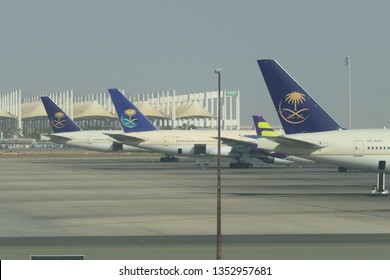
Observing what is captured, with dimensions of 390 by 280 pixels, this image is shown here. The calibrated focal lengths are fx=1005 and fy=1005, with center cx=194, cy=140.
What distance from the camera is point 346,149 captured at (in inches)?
2443

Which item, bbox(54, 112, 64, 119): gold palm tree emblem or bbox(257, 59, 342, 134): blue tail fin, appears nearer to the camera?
bbox(257, 59, 342, 134): blue tail fin

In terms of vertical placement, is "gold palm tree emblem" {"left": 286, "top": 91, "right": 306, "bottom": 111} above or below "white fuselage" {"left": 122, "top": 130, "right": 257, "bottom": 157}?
above

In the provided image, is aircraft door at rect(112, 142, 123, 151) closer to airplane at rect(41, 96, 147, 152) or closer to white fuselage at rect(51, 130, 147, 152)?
airplane at rect(41, 96, 147, 152)

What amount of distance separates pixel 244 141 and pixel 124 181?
112ft

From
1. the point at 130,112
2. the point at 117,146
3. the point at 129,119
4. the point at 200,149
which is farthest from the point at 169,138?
the point at 117,146

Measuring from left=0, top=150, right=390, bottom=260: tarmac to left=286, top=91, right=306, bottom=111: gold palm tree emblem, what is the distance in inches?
235

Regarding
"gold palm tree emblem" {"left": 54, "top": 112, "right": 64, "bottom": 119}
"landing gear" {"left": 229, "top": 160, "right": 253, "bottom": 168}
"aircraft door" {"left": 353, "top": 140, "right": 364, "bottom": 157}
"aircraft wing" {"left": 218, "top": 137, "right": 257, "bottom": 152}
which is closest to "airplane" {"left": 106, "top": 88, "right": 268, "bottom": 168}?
"aircraft wing" {"left": 218, "top": 137, "right": 257, "bottom": 152}

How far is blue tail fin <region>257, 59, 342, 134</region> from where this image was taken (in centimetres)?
6644

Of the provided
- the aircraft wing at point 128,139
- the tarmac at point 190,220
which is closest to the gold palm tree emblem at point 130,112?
the aircraft wing at point 128,139

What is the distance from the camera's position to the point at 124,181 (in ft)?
276

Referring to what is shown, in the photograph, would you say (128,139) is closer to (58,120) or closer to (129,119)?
(129,119)

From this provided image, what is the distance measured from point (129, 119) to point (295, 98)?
66456 millimetres

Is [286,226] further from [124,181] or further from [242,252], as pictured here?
[124,181]

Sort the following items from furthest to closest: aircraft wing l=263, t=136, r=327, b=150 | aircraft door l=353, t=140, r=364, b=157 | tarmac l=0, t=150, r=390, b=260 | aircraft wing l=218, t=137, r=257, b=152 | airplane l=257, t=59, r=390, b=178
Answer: aircraft wing l=218, t=137, r=257, b=152
aircraft door l=353, t=140, r=364, b=157
airplane l=257, t=59, r=390, b=178
aircraft wing l=263, t=136, r=327, b=150
tarmac l=0, t=150, r=390, b=260
